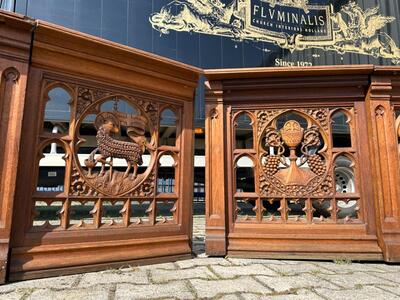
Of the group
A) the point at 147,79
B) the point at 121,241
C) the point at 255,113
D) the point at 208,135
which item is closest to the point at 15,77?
the point at 147,79

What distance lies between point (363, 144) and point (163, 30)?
3.88m

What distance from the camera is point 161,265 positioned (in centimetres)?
194

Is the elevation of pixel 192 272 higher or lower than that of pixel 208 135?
lower

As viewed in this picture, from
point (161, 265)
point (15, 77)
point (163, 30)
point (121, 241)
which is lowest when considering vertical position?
point (161, 265)

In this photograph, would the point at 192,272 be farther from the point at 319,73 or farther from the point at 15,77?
the point at 319,73

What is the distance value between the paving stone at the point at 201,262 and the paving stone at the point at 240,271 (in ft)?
0.33

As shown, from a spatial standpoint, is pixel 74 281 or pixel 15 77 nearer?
pixel 74 281

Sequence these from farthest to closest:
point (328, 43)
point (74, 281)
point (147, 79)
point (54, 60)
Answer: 1. point (328, 43)
2. point (147, 79)
3. point (54, 60)
4. point (74, 281)

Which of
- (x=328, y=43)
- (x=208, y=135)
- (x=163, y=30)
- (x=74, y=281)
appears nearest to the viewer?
(x=74, y=281)

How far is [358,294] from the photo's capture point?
1.39 meters

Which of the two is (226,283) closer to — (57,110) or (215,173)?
(215,173)

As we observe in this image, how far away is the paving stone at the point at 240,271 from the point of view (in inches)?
67.6

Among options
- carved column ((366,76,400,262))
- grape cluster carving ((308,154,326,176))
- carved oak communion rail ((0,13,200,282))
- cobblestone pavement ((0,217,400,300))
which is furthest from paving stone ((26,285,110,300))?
carved column ((366,76,400,262))

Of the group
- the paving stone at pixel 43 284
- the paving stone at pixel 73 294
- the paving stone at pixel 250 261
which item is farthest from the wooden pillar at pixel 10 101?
the paving stone at pixel 250 261
